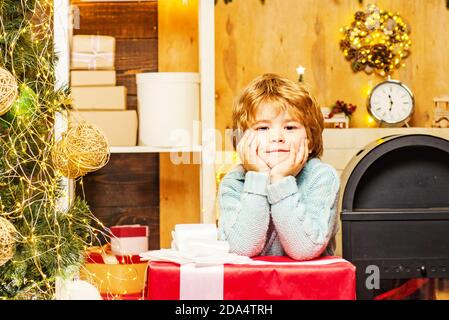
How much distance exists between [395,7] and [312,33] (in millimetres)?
381

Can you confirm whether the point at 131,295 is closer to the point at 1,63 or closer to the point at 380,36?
the point at 1,63

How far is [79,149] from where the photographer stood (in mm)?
1899

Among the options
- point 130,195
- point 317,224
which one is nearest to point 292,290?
point 317,224

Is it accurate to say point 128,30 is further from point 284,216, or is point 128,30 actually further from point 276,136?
point 284,216

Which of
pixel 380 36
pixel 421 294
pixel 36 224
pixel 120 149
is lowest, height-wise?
pixel 421 294

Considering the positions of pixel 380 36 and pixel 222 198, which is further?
pixel 380 36

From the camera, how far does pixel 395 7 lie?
10.4 feet

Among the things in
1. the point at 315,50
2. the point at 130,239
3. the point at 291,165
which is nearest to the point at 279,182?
the point at 291,165

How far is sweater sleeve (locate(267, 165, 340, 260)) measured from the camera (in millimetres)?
1485

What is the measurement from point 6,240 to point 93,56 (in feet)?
3.57

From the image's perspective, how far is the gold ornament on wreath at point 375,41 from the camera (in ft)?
10.2

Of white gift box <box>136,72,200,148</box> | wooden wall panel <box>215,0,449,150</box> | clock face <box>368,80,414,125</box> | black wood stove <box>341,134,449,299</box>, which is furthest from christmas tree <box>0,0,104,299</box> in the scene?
clock face <box>368,80,414,125</box>

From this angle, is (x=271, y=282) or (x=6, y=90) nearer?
(x=271, y=282)
